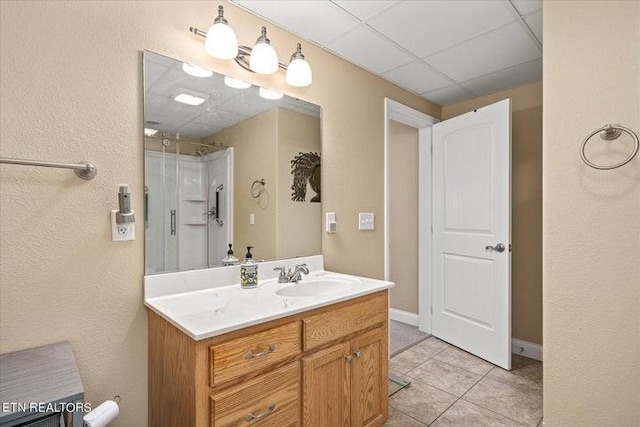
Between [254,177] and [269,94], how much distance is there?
498 millimetres

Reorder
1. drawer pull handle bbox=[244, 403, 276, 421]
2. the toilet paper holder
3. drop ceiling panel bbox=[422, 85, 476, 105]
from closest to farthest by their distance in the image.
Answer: the toilet paper holder < drawer pull handle bbox=[244, 403, 276, 421] < drop ceiling panel bbox=[422, 85, 476, 105]

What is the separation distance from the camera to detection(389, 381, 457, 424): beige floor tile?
6.11 feet

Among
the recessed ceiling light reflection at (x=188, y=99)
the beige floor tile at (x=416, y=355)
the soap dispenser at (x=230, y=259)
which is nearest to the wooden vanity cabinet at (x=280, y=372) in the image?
the soap dispenser at (x=230, y=259)

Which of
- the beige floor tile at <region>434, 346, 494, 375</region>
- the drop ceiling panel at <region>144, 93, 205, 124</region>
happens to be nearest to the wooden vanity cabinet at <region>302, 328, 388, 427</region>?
the beige floor tile at <region>434, 346, 494, 375</region>

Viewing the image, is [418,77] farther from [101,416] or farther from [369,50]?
[101,416]

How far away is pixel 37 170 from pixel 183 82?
27.9 inches

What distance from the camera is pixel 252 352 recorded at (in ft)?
3.66

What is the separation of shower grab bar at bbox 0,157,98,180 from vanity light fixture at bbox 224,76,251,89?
0.77 metres

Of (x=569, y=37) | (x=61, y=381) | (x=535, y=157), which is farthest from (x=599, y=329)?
(x=61, y=381)

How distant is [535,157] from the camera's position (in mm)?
2643

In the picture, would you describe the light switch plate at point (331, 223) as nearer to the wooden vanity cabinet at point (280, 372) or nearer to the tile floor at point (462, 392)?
the wooden vanity cabinet at point (280, 372)

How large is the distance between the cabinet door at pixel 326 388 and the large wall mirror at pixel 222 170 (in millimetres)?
671

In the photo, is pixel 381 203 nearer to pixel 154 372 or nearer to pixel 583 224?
pixel 583 224

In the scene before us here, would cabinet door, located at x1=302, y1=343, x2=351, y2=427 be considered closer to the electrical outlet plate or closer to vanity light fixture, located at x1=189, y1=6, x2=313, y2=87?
the electrical outlet plate
